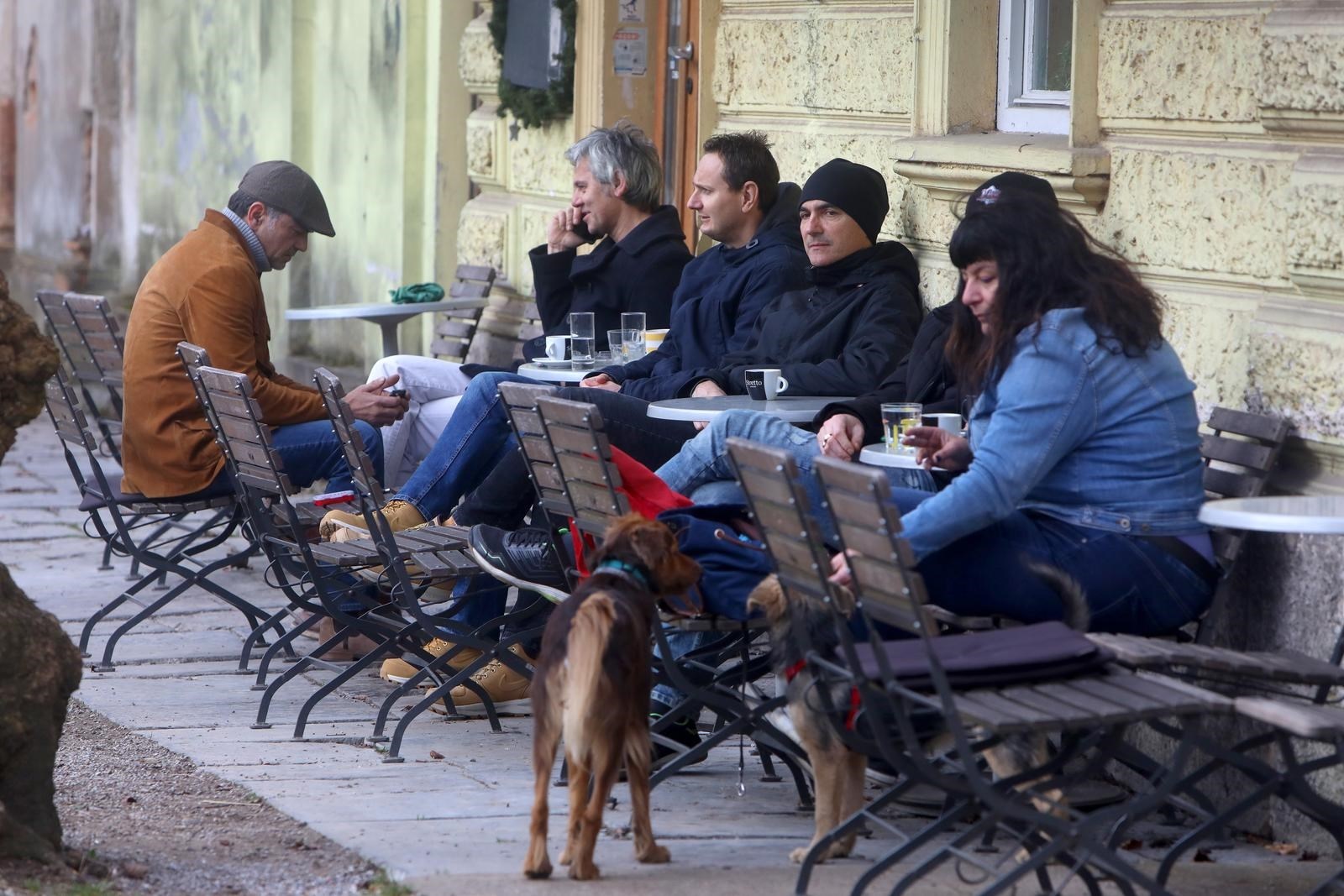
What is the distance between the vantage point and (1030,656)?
3.92m

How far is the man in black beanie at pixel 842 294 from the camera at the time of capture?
20.7ft

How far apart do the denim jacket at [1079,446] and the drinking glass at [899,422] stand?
0.46 m

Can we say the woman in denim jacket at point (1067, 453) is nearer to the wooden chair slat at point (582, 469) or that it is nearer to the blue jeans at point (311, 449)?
the wooden chair slat at point (582, 469)

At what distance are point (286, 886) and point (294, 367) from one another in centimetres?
820

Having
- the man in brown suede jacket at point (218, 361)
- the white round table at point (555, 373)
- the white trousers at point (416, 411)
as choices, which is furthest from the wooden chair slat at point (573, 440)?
the white trousers at point (416, 411)

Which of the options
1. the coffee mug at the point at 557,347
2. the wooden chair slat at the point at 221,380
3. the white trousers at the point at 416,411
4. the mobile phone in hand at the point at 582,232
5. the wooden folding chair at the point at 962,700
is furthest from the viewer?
the mobile phone in hand at the point at 582,232

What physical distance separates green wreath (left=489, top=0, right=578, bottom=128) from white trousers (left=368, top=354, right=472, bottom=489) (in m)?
2.02

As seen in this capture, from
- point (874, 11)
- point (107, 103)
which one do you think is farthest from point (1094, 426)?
point (107, 103)

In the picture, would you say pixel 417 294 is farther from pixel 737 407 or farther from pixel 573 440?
pixel 573 440

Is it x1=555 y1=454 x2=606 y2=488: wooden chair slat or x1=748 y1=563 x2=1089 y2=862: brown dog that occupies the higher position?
x1=555 y1=454 x2=606 y2=488: wooden chair slat

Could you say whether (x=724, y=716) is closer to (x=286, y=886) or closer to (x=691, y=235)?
(x=286, y=886)

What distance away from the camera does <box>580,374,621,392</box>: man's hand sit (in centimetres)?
689

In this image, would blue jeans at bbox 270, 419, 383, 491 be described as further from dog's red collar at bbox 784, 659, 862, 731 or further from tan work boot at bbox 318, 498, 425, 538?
dog's red collar at bbox 784, 659, 862, 731

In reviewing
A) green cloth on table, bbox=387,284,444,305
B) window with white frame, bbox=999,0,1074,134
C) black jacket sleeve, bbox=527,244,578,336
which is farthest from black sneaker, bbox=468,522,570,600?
green cloth on table, bbox=387,284,444,305
